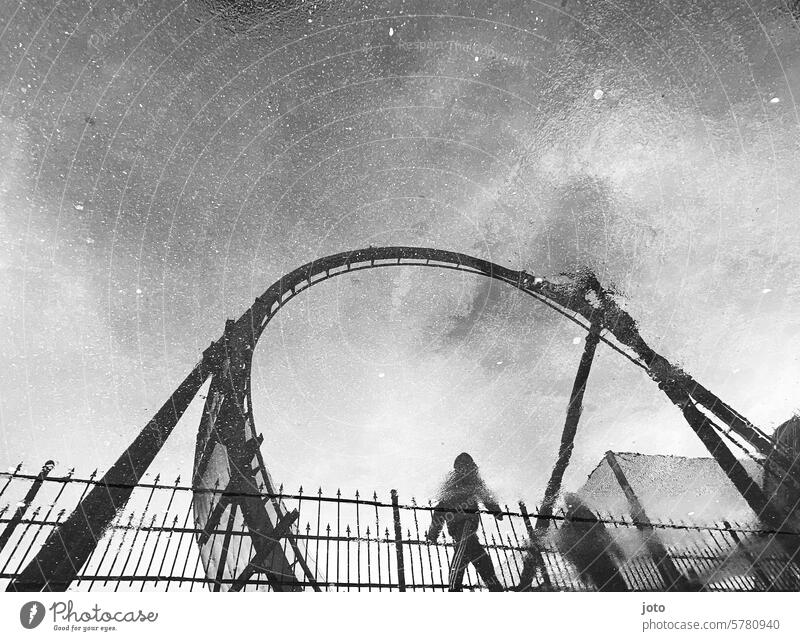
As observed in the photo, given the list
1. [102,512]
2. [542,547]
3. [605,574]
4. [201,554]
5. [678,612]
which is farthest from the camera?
[605,574]

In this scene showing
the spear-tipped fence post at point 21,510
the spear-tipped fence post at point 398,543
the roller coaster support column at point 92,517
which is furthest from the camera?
the spear-tipped fence post at point 398,543

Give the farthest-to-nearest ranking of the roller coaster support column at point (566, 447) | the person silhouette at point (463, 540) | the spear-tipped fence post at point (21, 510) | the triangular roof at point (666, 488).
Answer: the triangular roof at point (666, 488) → the roller coaster support column at point (566, 447) → the person silhouette at point (463, 540) → the spear-tipped fence post at point (21, 510)

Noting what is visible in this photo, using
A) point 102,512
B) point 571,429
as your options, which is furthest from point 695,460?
point 102,512

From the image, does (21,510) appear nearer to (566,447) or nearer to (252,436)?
(252,436)

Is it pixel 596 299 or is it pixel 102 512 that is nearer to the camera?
pixel 102 512

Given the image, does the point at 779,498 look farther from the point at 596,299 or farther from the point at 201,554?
the point at 201,554

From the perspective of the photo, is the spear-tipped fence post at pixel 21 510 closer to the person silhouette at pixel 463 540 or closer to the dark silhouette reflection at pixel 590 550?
the person silhouette at pixel 463 540

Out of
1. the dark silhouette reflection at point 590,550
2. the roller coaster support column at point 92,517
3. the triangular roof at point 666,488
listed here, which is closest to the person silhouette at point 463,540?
the dark silhouette reflection at point 590,550

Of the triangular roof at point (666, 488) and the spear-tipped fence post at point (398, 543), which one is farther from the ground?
the triangular roof at point (666, 488)
